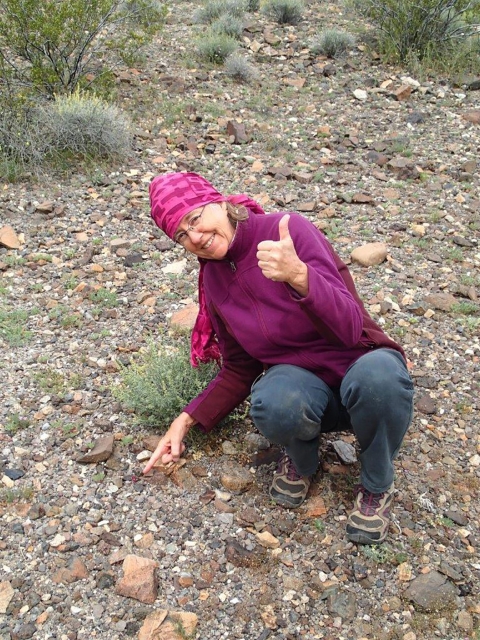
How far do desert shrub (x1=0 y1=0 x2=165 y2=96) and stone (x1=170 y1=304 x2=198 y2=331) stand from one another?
262 centimetres

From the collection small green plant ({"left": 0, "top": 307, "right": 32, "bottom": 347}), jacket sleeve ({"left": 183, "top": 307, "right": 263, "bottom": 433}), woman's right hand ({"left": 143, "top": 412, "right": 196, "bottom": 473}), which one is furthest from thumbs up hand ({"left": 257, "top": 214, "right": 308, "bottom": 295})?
small green plant ({"left": 0, "top": 307, "right": 32, "bottom": 347})

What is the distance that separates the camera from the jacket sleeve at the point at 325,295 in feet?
6.83

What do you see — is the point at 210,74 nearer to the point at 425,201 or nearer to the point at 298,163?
the point at 298,163

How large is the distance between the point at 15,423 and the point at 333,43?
513 cm

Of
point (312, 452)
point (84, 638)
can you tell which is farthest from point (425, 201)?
point (84, 638)

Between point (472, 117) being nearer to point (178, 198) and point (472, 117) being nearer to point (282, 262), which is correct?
point (178, 198)

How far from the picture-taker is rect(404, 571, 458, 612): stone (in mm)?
2256

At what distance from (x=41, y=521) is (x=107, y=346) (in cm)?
108

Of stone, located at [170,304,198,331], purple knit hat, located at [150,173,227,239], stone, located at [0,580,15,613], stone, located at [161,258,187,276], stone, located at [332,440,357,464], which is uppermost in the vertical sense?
purple knit hat, located at [150,173,227,239]

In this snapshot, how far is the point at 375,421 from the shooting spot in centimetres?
222

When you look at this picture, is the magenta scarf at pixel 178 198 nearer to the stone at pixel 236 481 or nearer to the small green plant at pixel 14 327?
the stone at pixel 236 481

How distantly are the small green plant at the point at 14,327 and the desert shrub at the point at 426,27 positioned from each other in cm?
465

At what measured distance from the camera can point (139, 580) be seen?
7.58 feet

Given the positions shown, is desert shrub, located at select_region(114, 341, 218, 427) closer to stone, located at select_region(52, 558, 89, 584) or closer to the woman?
the woman
